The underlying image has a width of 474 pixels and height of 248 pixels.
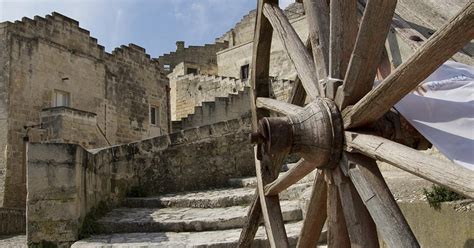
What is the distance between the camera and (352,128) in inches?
95.2

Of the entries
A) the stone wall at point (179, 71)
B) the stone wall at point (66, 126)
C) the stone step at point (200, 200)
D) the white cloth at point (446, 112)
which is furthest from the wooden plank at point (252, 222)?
the stone wall at point (179, 71)

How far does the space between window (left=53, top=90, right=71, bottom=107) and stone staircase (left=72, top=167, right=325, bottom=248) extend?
9938 millimetres

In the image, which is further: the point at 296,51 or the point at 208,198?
the point at 208,198

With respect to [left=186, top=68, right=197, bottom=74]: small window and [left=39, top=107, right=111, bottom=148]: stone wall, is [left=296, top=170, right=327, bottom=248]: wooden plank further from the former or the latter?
[left=186, top=68, right=197, bottom=74]: small window

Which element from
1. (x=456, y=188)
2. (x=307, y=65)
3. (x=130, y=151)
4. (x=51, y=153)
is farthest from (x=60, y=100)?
(x=456, y=188)

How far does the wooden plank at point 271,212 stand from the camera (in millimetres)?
3213

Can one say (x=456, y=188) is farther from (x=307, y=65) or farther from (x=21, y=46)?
(x=21, y=46)

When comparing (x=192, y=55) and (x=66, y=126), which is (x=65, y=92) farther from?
(x=192, y=55)

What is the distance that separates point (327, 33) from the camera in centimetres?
294

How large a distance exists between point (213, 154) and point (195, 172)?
0.44m

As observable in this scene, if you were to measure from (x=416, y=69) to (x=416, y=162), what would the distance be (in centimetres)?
40

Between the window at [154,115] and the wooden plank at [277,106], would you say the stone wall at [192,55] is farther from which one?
the wooden plank at [277,106]

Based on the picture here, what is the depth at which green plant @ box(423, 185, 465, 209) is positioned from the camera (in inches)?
125

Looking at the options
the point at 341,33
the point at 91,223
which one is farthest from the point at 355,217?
the point at 91,223
